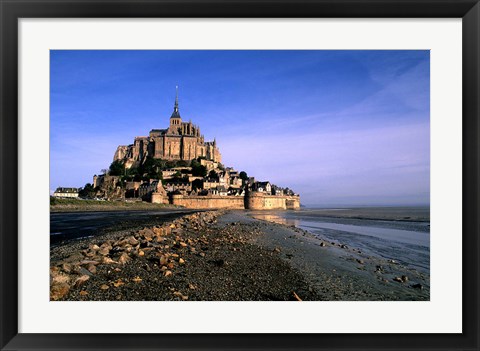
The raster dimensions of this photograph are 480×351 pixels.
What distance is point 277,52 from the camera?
2830 mm

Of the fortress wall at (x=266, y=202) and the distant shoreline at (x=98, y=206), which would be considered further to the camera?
the fortress wall at (x=266, y=202)

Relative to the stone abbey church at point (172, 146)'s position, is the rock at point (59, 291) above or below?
below

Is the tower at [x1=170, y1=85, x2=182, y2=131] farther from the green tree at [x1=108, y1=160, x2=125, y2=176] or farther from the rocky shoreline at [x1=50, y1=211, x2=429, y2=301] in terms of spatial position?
the rocky shoreline at [x1=50, y1=211, x2=429, y2=301]

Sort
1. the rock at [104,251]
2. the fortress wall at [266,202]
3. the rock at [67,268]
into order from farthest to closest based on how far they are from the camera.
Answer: the fortress wall at [266,202], the rock at [104,251], the rock at [67,268]

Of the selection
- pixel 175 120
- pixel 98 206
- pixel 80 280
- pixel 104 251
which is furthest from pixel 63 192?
pixel 175 120

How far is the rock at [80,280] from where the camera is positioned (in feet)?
9.12

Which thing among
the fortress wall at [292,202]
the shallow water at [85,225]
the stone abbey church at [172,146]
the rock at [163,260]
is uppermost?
the stone abbey church at [172,146]

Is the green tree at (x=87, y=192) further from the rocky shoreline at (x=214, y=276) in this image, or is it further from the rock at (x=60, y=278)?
the rock at (x=60, y=278)

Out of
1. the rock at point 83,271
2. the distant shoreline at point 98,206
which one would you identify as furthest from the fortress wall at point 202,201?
the rock at point 83,271

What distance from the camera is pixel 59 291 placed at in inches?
102
